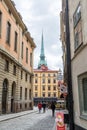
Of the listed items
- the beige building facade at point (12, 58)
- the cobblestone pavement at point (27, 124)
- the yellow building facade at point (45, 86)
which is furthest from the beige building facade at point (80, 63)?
the yellow building facade at point (45, 86)

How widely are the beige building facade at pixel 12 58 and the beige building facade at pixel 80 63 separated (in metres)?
18.9

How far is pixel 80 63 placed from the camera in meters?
9.70

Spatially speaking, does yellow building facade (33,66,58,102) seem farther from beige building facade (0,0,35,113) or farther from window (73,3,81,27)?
window (73,3,81,27)

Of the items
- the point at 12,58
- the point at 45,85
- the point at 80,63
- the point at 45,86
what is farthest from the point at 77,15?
the point at 45,85

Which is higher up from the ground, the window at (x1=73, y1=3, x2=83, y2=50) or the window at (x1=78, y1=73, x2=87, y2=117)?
the window at (x1=73, y1=3, x2=83, y2=50)

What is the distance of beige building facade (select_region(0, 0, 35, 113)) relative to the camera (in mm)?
30344

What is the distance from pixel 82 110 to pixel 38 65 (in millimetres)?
112713

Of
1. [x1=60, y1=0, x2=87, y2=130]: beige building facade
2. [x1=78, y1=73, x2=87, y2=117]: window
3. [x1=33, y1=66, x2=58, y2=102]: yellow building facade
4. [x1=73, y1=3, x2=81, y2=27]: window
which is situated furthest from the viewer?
[x1=33, y1=66, x2=58, y2=102]: yellow building facade

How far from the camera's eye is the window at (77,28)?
1001 cm

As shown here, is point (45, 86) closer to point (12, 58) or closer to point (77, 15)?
point (12, 58)

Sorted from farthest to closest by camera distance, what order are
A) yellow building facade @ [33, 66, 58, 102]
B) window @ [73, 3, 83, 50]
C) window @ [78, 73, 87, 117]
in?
yellow building facade @ [33, 66, 58, 102] → window @ [73, 3, 83, 50] → window @ [78, 73, 87, 117]

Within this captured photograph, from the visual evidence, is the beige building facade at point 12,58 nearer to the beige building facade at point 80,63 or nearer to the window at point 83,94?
the beige building facade at point 80,63

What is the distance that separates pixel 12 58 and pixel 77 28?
23.4 m

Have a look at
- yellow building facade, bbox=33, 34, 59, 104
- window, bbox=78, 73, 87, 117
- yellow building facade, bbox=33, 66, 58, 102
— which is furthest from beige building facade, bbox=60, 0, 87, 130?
yellow building facade, bbox=33, 34, 59, 104
